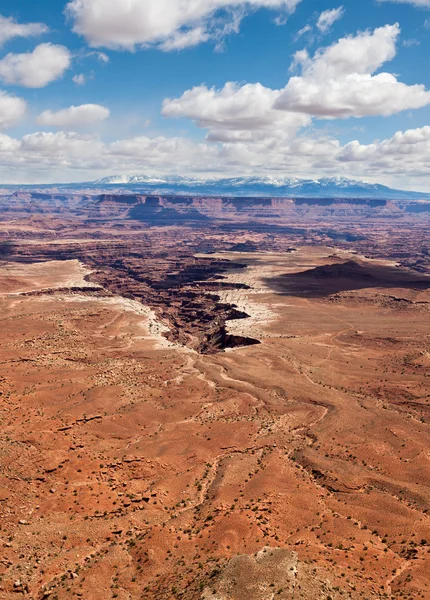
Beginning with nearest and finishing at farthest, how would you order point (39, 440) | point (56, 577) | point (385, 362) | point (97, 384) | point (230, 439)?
point (56, 577)
point (39, 440)
point (230, 439)
point (97, 384)
point (385, 362)

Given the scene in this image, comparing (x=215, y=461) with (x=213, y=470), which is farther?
(x=215, y=461)

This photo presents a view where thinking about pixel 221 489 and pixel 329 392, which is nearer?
pixel 221 489

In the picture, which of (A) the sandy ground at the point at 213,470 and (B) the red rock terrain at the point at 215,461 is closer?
(A) the sandy ground at the point at 213,470

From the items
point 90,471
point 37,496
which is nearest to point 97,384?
point 90,471

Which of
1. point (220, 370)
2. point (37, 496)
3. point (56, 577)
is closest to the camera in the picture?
point (56, 577)

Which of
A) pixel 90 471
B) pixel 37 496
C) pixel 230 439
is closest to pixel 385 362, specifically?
pixel 230 439

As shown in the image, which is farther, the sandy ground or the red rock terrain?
the red rock terrain

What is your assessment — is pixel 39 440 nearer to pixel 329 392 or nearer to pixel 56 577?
pixel 56 577
